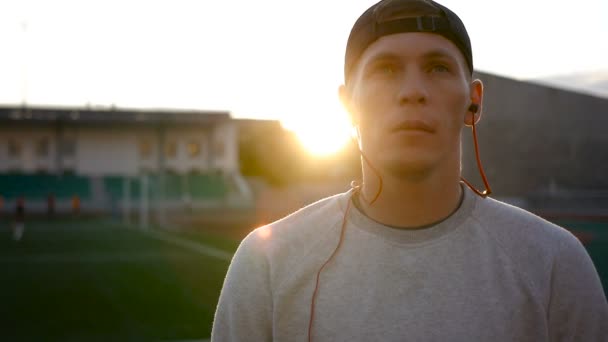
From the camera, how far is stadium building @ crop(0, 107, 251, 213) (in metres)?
57.0

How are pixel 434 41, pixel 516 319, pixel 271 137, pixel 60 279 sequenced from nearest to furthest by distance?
pixel 516 319, pixel 434 41, pixel 60 279, pixel 271 137

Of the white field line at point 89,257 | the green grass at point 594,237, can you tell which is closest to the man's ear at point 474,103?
the green grass at point 594,237

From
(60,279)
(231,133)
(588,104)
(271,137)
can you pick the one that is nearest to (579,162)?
(588,104)

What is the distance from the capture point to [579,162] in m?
17.8

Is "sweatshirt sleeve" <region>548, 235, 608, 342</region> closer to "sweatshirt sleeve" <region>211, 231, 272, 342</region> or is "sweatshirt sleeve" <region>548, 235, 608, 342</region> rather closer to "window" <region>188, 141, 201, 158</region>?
"sweatshirt sleeve" <region>211, 231, 272, 342</region>

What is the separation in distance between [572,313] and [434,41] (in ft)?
2.30

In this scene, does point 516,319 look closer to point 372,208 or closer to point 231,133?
point 372,208

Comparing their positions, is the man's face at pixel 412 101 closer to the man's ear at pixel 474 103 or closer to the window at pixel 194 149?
the man's ear at pixel 474 103

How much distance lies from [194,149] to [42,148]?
1184 centimetres

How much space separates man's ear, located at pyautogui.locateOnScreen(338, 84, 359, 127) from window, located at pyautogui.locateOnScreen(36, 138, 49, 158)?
2454 inches

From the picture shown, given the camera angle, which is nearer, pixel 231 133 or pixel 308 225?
pixel 308 225

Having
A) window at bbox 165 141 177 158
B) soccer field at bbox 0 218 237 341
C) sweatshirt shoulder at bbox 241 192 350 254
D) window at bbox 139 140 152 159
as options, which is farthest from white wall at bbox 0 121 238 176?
sweatshirt shoulder at bbox 241 192 350 254

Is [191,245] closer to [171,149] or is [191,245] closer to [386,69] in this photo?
[386,69]

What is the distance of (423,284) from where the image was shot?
1772mm
